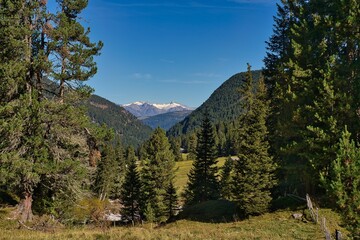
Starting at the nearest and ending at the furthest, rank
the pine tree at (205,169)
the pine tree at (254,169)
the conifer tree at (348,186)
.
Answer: the conifer tree at (348,186) → the pine tree at (254,169) → the pine tree at (205,169)

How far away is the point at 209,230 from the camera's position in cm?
1964

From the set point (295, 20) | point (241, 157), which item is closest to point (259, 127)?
point (241, 157)

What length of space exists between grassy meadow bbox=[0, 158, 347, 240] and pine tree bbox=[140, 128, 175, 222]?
11018 millimetres

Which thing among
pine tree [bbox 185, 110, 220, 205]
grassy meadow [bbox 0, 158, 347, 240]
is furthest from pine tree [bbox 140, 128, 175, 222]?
grassy meadow [bbox 0, 158, 347, 240]

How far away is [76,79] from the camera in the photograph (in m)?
21.8

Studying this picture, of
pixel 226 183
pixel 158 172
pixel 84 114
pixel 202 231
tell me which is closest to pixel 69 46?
pixel 84 114

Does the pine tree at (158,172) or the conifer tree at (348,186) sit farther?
the pine tree at (158,172)

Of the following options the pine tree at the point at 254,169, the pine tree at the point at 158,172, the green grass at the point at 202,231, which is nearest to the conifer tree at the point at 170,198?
the pine tree at the point at 158,172

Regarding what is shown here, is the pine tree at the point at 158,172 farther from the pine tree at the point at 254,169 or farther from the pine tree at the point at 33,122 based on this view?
the pine tree at the point at 33,122

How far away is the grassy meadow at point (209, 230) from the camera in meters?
14.2

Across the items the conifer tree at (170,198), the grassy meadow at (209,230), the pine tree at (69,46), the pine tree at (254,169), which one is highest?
the pine tree at (69,46)

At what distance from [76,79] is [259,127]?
15590 mm

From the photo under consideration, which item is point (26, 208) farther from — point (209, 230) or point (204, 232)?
point (209, 230)

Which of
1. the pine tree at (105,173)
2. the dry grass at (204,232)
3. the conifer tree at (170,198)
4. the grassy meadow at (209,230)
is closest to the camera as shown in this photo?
the dry grass at (204,232)
